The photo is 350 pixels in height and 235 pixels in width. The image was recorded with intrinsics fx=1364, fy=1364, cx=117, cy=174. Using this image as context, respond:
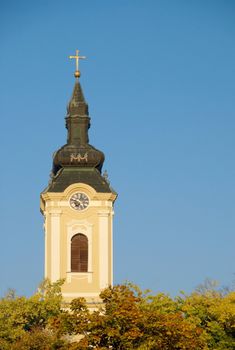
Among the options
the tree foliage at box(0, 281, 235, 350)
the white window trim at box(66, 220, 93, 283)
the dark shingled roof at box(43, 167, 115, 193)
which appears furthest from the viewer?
the dark shingled roof at box(43, 167, 115, 193)

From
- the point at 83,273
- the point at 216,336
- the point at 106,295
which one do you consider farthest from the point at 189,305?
the point at 106,295

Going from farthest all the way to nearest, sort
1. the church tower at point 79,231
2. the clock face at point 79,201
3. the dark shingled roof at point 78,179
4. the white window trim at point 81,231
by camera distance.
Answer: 1. the dark shingled roof at point 78,179
2. the clock face at point 79,201
3. the white window trim at point 81,231
4. the church tower at point 79,231

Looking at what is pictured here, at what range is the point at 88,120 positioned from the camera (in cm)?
9362

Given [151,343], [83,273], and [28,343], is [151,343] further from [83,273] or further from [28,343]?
[83,273]

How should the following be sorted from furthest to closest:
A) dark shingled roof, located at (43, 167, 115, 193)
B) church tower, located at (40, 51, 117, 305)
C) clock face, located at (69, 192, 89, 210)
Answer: dark shingled roof, located at (43, 167, 115, 193)
clock face, located at (69, 192, 89, 210)
church tower, located at (40, 51, 117, 305)

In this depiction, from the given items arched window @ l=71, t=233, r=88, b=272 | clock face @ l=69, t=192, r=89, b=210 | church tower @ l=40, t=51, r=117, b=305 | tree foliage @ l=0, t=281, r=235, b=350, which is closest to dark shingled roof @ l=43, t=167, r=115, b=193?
church tower @ l=40, t=51, r=117, b=305

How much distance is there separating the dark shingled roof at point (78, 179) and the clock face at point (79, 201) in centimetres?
84

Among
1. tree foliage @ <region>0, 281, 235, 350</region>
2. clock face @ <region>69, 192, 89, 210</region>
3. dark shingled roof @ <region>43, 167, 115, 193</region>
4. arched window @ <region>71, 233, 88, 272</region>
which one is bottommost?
tree foliage @ <region>0, 281, 235, 350</region>

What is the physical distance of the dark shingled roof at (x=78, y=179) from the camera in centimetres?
8994

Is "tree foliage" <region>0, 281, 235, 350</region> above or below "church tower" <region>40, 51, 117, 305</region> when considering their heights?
below

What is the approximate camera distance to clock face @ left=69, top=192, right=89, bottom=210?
8962 centimetres

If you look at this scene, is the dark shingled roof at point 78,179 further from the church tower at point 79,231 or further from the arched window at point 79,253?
the arched window at point 79,253

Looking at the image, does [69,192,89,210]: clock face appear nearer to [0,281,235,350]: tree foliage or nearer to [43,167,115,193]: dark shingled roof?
[43,167,115,193]: dark shingled roof

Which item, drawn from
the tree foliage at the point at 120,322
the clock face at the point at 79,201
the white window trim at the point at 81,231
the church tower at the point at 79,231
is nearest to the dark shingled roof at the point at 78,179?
the church tower at the point at 79,231
